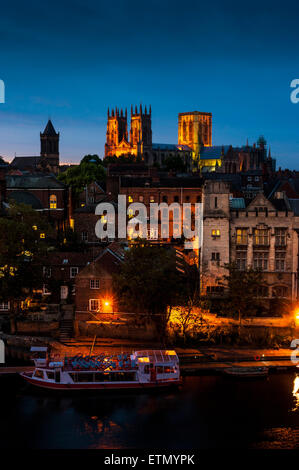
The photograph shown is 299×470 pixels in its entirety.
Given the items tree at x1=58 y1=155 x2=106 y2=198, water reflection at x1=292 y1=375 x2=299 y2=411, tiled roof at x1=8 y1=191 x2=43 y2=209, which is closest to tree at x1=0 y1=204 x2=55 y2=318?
water reflection at x1=292 y1=375 x2=299 y2=411

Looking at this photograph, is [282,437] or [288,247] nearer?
[282,437]

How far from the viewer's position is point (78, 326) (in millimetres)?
50125

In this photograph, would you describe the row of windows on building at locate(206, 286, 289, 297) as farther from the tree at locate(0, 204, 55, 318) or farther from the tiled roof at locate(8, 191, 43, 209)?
the tiled roof at locate(8, 191, 43, 209)

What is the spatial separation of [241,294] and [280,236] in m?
9.55

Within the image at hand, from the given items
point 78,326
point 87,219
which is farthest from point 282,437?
point 87,219

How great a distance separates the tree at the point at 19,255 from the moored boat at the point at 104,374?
10.4 m

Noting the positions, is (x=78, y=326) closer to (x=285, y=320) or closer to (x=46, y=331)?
(x=46, y=331)

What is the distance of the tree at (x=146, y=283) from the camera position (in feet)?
159

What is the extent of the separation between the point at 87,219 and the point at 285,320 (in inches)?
1564

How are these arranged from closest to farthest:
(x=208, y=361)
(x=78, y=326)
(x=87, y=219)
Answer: (x=208, y=361), (x=78, y=326), (x=87, y=219)

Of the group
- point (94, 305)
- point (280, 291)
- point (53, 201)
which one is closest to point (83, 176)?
point (53, 201)

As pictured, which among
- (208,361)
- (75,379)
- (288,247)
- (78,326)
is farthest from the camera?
(288,247)

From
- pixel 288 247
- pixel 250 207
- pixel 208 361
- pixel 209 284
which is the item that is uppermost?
pixel 250 207

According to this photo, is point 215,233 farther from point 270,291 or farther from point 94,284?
point 94,284
